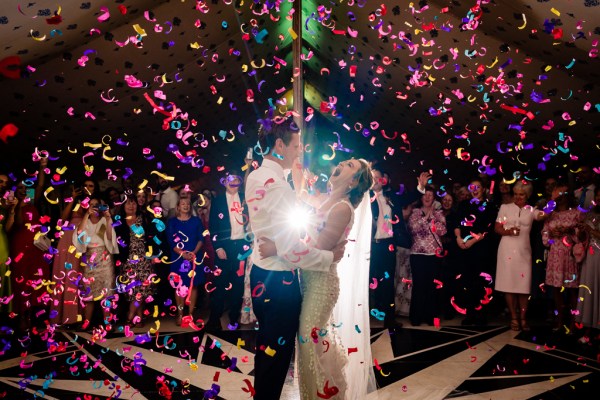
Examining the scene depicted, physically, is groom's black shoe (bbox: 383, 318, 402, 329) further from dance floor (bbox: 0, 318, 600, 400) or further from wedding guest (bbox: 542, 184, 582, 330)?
wedding guest (bbox: 542, 184, 582, 330)

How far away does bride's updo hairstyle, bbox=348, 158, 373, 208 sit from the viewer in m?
2.56

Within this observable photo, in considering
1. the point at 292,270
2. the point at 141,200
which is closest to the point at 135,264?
the point at 141,200

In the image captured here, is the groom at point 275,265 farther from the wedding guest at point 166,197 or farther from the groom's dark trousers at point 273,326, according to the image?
the wedding guest at point 166,197

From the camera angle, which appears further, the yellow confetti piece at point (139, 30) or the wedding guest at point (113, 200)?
the wedding guest at point (113, 200)

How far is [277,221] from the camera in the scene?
7.02ft

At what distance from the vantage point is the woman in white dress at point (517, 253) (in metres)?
5.10

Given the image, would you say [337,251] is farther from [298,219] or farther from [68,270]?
[68,270]

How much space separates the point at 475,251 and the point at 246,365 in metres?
2.77

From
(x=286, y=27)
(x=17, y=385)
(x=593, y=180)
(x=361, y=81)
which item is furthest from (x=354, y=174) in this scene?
(x=361, y=81)

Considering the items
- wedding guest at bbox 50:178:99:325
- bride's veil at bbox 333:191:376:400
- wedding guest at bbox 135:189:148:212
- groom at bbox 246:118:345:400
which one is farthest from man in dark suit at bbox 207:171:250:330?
groom at bbox 246:118:345:400

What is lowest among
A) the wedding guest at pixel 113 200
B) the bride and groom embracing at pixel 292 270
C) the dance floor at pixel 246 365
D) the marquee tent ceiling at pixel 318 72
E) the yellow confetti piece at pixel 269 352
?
the dance floor at pixel 246 365

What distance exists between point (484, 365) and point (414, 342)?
2.62 ft

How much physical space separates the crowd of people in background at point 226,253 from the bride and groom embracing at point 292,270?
2406 millimetres

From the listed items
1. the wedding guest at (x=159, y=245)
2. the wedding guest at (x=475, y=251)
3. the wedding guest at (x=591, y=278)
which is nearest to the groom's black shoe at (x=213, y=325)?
the wedding guest at (x=159, y=245)
